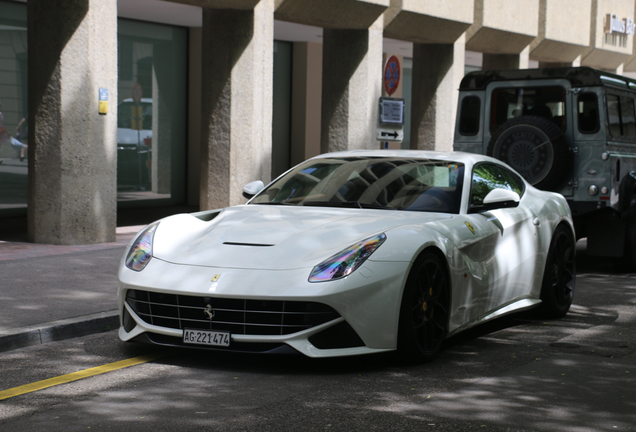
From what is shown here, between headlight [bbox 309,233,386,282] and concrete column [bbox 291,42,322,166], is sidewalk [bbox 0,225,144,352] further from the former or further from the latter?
concrete column [bbox 291,42,322,166]

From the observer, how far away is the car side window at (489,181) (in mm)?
6773

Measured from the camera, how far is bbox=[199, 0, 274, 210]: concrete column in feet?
48.0

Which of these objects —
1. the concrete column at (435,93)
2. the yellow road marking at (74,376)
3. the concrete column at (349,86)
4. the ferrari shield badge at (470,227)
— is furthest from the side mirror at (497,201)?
the concrete column at (435,93)

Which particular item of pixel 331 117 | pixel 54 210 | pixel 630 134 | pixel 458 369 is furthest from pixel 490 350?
pixel 331 117

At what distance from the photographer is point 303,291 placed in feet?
17.1

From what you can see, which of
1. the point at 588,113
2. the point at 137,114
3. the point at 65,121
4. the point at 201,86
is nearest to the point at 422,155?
the point at 588,113

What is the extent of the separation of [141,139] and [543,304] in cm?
1241

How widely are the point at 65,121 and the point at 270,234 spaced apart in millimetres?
6534

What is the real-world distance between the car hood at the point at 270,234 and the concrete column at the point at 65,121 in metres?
5.57

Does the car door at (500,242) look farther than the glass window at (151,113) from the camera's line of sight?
No

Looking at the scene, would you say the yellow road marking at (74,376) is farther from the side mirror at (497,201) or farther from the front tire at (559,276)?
the front tire at (559,276)

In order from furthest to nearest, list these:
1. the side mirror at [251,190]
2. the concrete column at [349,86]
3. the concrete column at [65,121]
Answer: the concrete column at [349,86]
the concrete column at [65,121]
the side mirror at [251,190]

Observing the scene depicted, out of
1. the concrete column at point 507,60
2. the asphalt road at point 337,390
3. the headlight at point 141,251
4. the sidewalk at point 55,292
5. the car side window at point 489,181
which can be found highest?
the concrete column at point 507,60

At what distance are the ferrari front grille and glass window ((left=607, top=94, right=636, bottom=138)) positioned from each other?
21.9 ft
